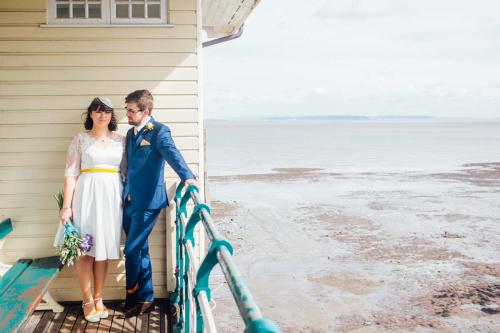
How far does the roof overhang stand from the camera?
283 inches

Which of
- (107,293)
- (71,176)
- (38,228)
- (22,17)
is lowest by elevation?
(107,293)

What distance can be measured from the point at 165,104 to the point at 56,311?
2.08m

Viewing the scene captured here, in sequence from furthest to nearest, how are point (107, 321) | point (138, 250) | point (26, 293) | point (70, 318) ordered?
point (70, 318) < point (107, 321) < point (138, 250) < point (26, 293)

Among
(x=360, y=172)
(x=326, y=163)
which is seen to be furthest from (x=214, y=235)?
(x=326, y=163)

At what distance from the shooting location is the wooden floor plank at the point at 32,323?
441 cm

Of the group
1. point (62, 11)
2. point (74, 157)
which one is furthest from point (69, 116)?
point (62, 11)

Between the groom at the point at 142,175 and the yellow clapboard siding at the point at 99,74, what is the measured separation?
713 mm

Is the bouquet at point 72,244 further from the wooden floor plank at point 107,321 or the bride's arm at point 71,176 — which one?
the wooden floor plank at point 107,321

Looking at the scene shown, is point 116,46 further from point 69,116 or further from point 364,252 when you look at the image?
point 364,252

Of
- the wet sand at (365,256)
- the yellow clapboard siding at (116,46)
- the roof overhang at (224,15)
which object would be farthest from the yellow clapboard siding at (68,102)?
the wet sand at (365,256)

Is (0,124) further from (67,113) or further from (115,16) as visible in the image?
(115,16)

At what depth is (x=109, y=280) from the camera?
4980 mm

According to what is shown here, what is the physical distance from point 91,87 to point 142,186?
1.21 metres

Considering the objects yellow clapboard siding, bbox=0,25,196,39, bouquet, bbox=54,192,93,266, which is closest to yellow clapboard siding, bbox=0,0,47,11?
yellow clapboard siding, bbox=0,25,196,39
